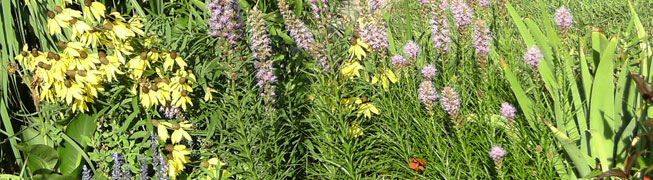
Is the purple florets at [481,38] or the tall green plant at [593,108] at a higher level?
the purple florets at [481,38]

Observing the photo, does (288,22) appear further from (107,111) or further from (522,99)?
(107,111)

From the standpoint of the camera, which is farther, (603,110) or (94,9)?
(94,9)

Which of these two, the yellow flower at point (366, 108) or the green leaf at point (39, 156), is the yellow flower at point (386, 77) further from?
the green leaf at point (39, 156)

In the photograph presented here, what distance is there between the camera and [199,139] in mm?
3088

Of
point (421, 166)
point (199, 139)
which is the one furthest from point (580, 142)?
point (199, 139)

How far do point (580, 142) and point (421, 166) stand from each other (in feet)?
2.03

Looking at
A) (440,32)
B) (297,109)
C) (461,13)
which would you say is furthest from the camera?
(297,109)

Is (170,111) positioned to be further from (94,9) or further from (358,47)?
(358,47)

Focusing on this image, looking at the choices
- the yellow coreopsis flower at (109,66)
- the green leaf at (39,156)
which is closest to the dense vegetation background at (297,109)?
the green leaf at (39,156)

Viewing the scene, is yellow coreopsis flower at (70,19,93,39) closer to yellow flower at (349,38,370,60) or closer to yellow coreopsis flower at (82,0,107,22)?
yellow coreopsis flower at (82,0,107,22)

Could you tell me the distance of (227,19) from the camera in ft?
7.73

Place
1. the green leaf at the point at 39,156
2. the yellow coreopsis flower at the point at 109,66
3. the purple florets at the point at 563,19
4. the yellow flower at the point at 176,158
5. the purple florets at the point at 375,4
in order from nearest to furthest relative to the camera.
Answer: the purple florets at the point at 563,19, the purple florets at the point at 375,4, the yellow coreopsis flower at the point at 109,66, the yellow flower at the point at 176,158, the green leaf at the point at 39,156

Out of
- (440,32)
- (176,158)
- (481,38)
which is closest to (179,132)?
(176,158)

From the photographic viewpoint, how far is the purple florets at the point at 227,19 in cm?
235
